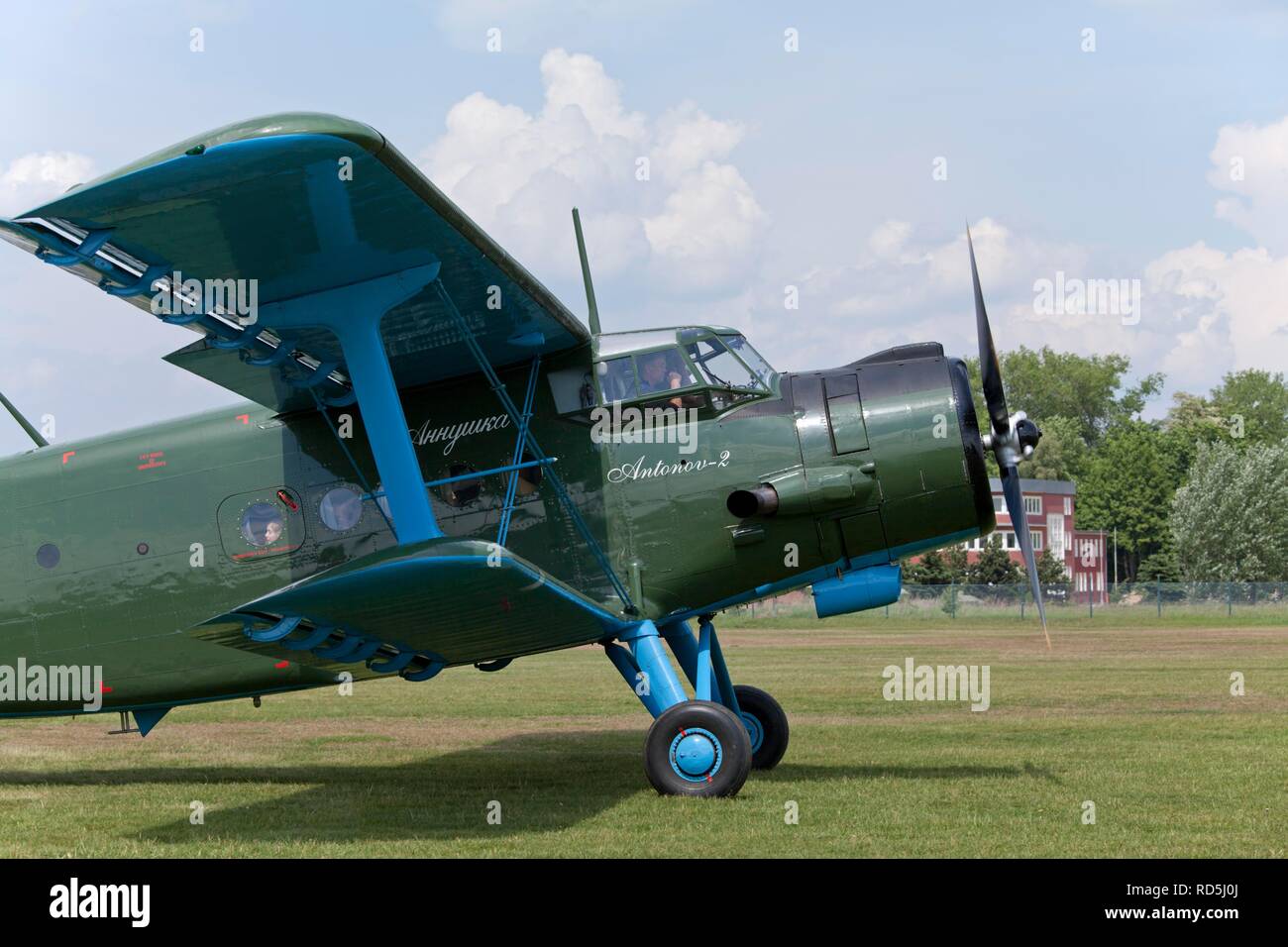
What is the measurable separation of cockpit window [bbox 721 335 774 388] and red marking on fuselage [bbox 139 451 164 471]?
4.91 meters

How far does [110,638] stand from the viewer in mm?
11227

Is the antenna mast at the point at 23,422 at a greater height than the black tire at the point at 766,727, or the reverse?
the antenna mast at the point at 23,422

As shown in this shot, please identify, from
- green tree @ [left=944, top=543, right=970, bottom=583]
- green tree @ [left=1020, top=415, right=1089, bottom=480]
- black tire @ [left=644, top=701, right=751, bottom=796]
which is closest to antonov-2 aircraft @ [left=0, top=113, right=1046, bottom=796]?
black tire @ [left=644, top=701, right=751, bottom=796]

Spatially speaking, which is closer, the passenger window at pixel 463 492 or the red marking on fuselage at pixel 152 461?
the passenger window at pixel 463 492

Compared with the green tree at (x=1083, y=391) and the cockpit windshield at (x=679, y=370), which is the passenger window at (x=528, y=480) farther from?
the green tree at (x=1083, y=391)

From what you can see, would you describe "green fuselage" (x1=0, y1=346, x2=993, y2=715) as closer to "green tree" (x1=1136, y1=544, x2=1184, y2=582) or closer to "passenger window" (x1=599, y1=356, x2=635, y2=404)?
"passenger window" (x1=599, y1=356, x2=635, y2=404)

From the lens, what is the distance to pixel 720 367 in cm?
1072

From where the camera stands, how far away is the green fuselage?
1029cm

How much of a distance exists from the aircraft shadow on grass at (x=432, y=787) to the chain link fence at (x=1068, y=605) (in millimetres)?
36455

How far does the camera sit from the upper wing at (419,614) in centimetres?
782

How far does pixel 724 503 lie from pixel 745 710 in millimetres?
2696

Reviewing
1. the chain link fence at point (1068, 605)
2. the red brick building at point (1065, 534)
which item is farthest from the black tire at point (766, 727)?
the red brick building at point (1065, 534)
